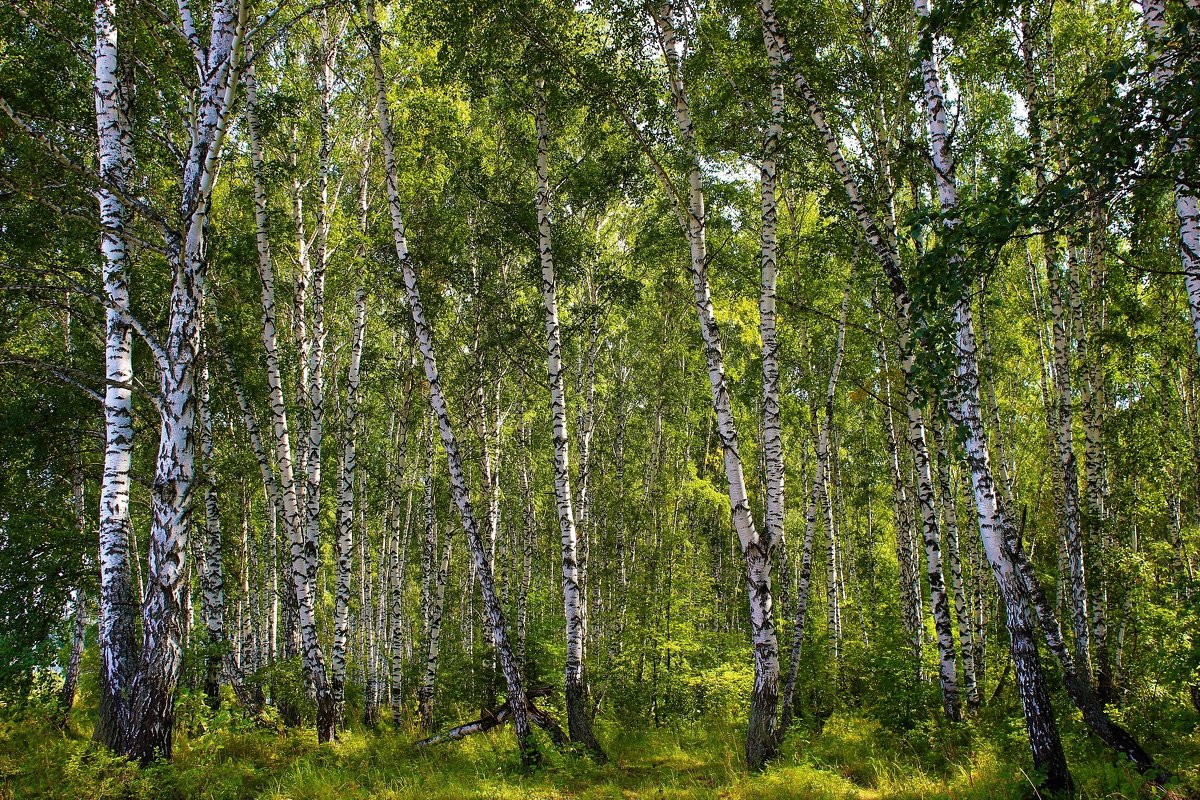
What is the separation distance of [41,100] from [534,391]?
10.4 m

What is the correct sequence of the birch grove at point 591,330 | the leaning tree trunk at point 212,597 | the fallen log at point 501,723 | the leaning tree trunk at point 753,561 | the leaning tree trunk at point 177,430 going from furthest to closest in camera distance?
1. the leaning tree trunk at point 212,597
2. the fallen log at point 501,723
3. the leaning tree trunk at point 753,561
4. the birch grove at point 591,330
5. the leaning tree trunk at point 177,430

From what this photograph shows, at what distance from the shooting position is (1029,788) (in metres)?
5.77

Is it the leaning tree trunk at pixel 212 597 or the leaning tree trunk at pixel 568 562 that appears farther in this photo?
the leaning tree trunk at pixel 212 597

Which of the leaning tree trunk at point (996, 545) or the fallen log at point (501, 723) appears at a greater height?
the leaning tree trunk at point (996, 545)

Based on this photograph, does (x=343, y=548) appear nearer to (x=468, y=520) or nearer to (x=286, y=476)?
(x=286, y=476)

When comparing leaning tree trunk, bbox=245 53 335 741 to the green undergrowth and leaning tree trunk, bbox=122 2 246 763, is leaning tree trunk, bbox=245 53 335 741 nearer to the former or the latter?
the green undergrowth

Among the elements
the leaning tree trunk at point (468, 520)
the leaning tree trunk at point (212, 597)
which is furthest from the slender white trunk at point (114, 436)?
the leaning tree trunk at point (212, 597)

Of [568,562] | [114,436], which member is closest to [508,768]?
[568,562]

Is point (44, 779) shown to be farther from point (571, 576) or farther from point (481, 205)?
point (481, 205)

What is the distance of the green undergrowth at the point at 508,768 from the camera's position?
18.4 ft

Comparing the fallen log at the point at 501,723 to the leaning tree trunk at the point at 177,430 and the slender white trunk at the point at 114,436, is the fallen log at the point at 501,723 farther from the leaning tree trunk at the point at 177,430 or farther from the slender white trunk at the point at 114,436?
the slender white trunk at the point at 114,436

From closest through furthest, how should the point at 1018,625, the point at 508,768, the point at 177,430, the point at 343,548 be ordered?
the point at 1018,625, the point at 177,430, the point at 508,768, the point at 343,548

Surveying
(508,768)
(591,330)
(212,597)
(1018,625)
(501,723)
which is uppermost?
(591,330)

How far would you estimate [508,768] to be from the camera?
26.1 feet
